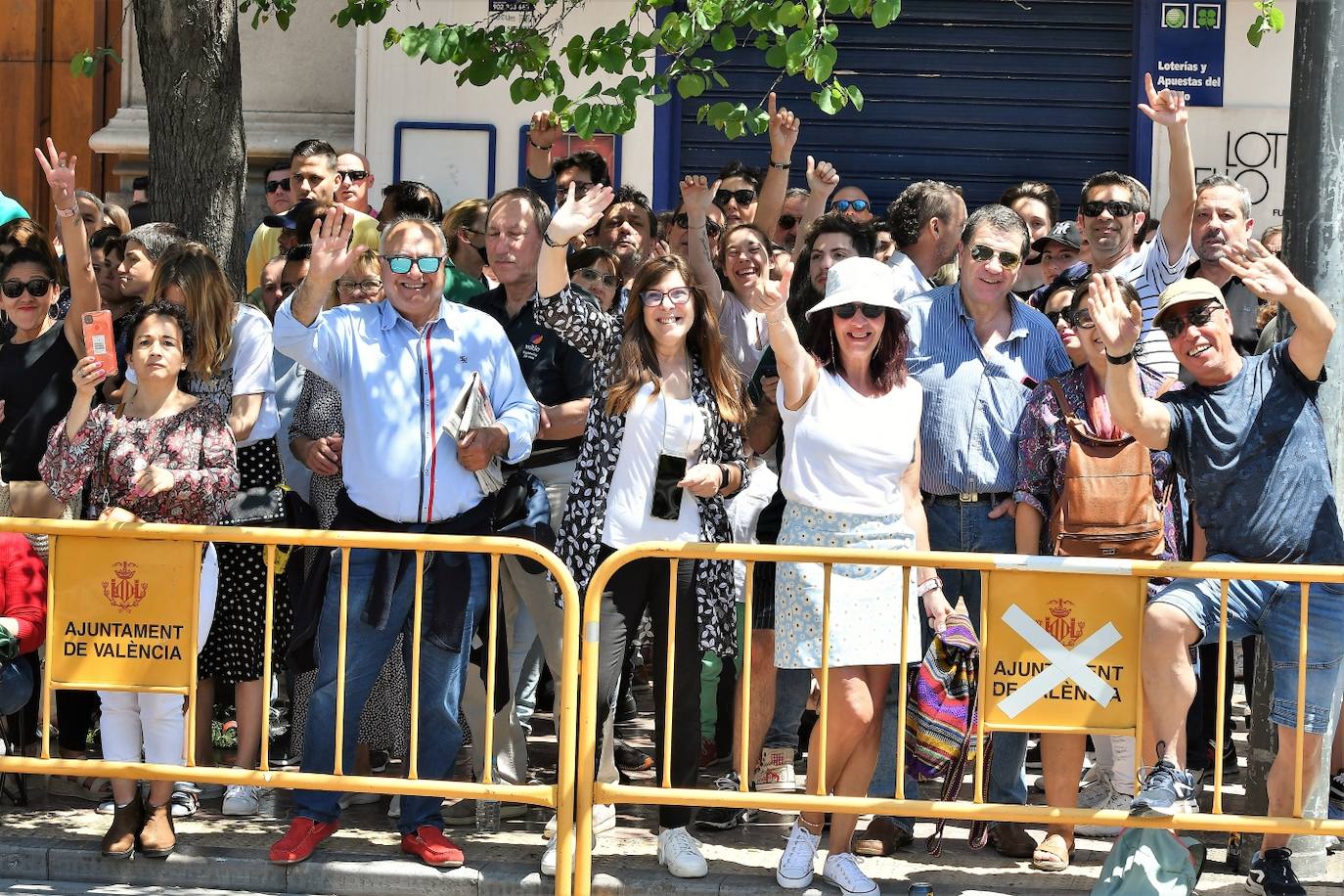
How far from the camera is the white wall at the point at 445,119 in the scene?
490 inches

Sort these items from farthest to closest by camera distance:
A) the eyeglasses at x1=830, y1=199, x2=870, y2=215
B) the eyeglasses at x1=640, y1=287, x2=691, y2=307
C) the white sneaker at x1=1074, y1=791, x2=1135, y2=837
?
the eyeglasses at x1=830, y1=199, x2=870, y2=215
the white sneaker at x1=1074, y1=791, x2=1135, y2=837
the eyeglasses at x1=640, y1=287, x2=691, y2=307

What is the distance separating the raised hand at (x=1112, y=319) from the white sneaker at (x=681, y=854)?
7.57ft

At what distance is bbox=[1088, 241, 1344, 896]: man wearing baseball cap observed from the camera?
5.99 metres

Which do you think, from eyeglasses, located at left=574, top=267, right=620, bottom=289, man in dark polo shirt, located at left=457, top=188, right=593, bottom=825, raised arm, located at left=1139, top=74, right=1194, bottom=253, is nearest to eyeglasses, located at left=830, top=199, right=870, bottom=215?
eyeglasses, located at left=574, top=267, right=620, bottom=289

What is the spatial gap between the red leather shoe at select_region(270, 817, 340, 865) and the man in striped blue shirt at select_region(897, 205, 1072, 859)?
2.10 m

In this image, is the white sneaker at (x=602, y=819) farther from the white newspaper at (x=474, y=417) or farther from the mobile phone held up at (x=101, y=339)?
the mobile phone held up at (x=101, y=339)

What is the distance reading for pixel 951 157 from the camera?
12695mm

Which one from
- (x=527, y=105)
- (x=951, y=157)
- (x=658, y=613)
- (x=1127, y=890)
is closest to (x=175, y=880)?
(x=658, y=613)

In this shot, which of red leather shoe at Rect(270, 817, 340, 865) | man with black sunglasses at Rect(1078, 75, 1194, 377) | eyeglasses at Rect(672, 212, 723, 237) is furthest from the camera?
eyeglasses at Rect(672, 212, 723, 237)

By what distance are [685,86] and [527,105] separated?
18.0 ft

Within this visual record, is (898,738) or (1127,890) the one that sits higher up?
(898,738)

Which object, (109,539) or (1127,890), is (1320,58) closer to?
(1127,890)

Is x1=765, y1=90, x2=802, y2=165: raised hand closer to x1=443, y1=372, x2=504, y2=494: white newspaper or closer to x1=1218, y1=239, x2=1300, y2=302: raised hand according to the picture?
x1=443, y1=372, x2=504, y2=494: white newspaper

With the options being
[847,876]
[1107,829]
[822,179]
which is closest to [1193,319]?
[1107,829]
